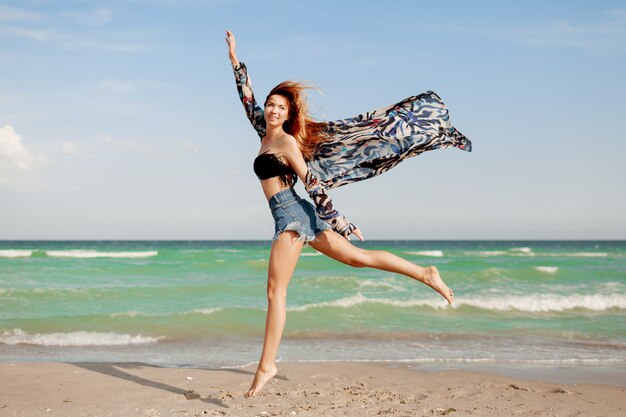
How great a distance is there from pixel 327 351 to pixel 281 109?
12.8ft

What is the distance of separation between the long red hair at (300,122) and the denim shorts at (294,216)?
0.51m

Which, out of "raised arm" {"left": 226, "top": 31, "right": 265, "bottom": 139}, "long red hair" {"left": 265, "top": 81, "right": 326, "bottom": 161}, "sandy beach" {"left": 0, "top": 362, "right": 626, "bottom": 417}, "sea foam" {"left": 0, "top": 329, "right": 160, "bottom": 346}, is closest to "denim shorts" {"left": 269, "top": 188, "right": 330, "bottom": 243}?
"long red hair" {"left": 265, "top": 81, "right": 326, "bottom": 161}

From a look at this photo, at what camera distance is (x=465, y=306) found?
12.1 meters

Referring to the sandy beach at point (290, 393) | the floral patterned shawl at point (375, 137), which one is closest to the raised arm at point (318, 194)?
the floral patterned shawl at point (375, 137)

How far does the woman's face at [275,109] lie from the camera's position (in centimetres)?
471

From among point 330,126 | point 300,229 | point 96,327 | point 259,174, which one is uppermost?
point 330,126

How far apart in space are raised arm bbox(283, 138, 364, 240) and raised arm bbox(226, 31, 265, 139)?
2.32ft

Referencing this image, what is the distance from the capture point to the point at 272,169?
460cm

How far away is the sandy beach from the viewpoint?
15.4 feet

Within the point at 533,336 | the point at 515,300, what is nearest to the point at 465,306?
the point at 515,300

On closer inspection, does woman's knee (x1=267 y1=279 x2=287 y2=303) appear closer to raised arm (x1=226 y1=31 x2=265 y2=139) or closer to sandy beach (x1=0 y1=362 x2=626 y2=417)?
sandy beach (x1=0 y1=362 x2=626 y2=417)

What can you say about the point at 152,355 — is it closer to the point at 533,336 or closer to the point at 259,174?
the point at 259,174

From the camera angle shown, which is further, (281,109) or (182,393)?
(182,393)

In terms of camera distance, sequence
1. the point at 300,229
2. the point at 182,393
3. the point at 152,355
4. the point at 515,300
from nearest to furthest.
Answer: the point at 300,229 < the point at 182,393 < the point at 152,355 < the point at 515,300
